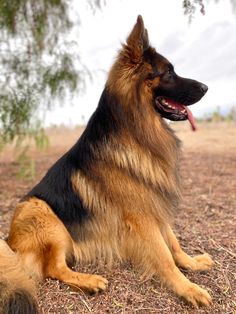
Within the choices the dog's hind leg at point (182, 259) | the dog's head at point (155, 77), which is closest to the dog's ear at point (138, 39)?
the dog's head at point (155, 77)

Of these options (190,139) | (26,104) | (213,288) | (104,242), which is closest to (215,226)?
(213,288)

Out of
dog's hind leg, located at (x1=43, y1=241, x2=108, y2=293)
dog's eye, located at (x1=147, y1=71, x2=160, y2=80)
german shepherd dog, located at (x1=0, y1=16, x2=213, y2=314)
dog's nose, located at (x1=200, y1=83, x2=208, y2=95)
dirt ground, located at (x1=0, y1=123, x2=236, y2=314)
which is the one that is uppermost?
dog's eye, located at (x1=147, y1=71, x2=160, y2=80)

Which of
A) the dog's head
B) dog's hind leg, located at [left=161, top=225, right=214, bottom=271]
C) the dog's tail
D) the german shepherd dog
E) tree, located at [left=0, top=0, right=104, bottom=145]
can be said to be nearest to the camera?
the dog's tail

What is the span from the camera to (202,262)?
4.45 m

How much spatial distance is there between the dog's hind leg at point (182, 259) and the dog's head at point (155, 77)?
4.11ft

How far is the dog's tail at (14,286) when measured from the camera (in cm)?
322

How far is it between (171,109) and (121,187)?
88cm

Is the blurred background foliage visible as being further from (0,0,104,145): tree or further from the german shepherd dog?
the german shepherd dog

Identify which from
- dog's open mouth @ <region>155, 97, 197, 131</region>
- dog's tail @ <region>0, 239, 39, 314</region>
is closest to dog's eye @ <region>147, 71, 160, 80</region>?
dog's open mouth @ <region>155, 97, 197, 131</region>

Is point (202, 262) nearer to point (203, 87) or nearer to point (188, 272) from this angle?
point (188, 272)

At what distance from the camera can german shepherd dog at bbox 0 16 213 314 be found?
3.97 m

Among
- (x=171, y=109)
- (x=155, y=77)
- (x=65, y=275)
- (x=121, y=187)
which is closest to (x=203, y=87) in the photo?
(x=171, y=109)

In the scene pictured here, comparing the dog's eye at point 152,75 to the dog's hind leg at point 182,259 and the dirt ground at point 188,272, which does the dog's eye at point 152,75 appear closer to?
the dog's hind leg at point 182,259

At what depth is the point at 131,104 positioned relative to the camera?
13.5 ft
